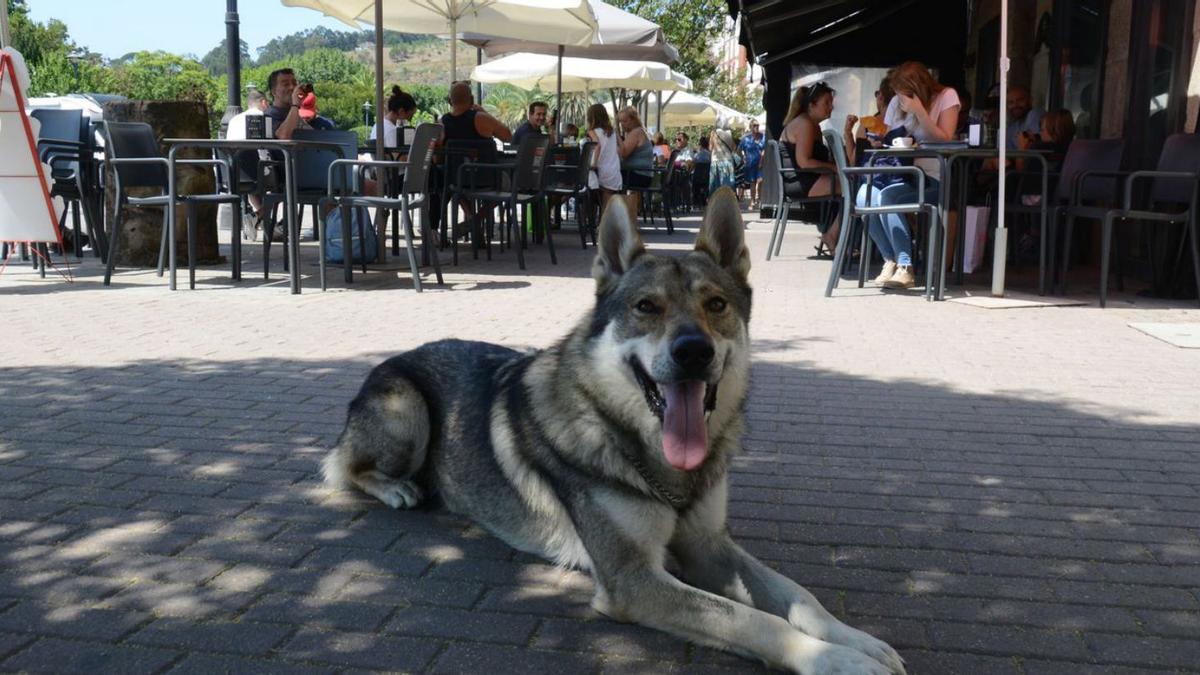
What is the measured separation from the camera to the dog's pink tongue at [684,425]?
129 inches

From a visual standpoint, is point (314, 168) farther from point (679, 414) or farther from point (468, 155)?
point (679, 414)

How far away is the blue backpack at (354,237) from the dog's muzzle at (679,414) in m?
8.47

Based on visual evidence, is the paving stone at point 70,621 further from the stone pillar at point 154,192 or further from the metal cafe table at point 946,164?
the stone pillar at point 154,192

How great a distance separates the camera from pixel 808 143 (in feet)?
43.4

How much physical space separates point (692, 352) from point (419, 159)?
783 centimetres

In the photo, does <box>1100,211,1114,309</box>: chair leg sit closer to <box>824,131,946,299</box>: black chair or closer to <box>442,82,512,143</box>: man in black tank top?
<box>824,131,946,299</box>: black chair

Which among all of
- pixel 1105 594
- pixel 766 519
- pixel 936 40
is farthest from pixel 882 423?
pixel 936 40

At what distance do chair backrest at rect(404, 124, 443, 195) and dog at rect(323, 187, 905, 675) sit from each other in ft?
21.9

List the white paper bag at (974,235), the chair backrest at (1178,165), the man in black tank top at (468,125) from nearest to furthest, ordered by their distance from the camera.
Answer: the chair backrest at (1178,165) → the white paper bag at (974,235) → the man in black tank top at (468,125)

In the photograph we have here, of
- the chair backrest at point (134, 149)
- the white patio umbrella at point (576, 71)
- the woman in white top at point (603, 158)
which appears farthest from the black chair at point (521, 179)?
the white patio umbrella at point (576, 71)

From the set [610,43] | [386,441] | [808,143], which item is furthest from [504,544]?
[610,43]

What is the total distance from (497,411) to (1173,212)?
27.5 feet

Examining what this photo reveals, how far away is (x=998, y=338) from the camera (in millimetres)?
8031

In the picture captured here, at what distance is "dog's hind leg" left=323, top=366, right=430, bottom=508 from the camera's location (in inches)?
162
